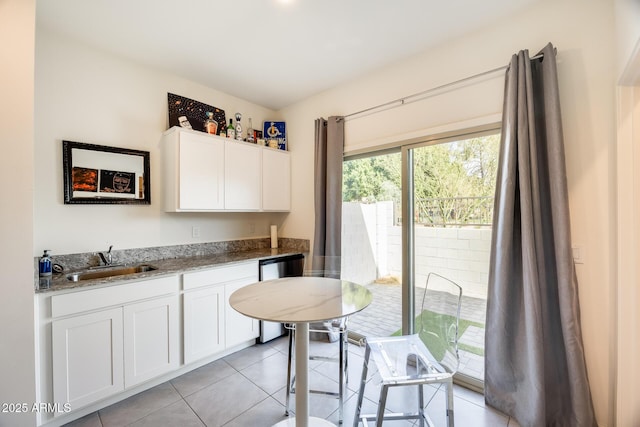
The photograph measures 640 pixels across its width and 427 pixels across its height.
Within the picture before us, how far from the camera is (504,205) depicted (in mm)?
1728

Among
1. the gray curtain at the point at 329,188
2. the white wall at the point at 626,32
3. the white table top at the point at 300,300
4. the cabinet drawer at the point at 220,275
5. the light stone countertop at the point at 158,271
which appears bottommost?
the cabinet drawer at the point at 220,275

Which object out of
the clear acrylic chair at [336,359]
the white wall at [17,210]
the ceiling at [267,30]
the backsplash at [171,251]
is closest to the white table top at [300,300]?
the clear acrylic chair at [336,359]

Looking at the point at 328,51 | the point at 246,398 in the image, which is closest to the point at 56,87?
the point at 328,51

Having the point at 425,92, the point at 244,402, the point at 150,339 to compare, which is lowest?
the point at 244,402

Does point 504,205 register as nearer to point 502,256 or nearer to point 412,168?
point 502,256

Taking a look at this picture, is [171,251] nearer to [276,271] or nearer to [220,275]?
[220,275]

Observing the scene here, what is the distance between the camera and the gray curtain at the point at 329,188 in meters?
2.79

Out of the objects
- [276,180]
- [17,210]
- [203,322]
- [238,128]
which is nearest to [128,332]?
[203,322]

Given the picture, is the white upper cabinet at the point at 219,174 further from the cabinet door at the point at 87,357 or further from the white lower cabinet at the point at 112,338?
the cabinet door at the point at 87,357

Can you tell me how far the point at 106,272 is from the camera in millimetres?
2148

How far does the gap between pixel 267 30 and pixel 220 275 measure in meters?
2.06

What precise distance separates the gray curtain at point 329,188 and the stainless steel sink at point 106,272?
158 cm

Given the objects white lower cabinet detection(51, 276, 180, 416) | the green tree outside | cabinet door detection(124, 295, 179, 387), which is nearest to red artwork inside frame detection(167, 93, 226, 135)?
white lower cabinet detection(51, 276, 180, 416)

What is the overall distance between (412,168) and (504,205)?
0.84 metres
